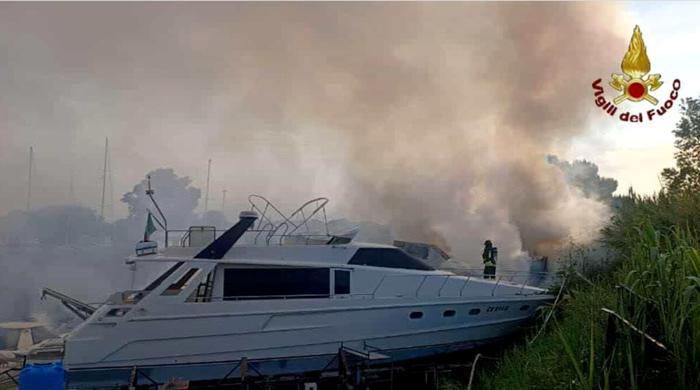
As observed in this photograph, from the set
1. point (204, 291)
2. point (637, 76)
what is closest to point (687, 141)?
point (637, 76)

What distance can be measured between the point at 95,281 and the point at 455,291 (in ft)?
70.5

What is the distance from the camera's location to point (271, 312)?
979 centimetres

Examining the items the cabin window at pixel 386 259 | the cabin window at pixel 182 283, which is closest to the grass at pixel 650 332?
the cabin window at pixel 386 259

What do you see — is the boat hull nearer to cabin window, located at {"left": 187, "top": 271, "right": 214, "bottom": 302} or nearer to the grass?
cabin window, located at {"left": 187, "top": 271, "right": 214, "bottom": 302}

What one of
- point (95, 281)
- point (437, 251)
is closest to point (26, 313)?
point (95, 281)

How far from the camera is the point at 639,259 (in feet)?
14.3

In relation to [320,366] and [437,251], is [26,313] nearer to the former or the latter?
[437,251]

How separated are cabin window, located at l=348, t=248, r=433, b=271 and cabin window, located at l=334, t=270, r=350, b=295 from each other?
0.99 feet

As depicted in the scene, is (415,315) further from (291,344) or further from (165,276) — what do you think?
(165,276)

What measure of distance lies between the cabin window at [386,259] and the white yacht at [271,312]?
20 mm

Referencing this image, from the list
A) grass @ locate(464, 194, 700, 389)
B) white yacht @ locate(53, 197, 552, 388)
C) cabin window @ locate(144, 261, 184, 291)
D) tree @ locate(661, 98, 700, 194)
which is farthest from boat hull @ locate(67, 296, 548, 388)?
tree @ locate(661, 98, 700, 194)

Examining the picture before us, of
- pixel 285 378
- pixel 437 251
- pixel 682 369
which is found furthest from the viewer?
pixel 437 251

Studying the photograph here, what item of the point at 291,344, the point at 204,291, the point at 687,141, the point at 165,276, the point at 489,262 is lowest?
the point at 291,344

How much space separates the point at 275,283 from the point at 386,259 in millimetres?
2212
